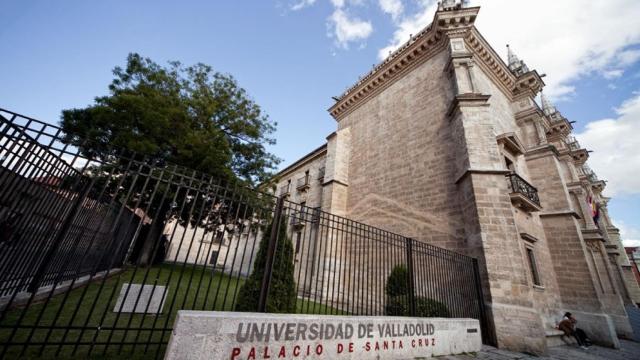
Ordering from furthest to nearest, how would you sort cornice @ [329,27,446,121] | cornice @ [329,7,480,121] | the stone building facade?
cornice @ [329,27,446,121]
cornice @ [329,7,480,121]
the stone building facade

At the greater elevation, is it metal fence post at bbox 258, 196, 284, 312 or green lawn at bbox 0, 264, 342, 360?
metal fence post at bbox 258, 196, 284, 312

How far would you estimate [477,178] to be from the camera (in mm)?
8734

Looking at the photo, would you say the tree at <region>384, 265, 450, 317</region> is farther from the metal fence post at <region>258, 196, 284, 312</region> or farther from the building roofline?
the building roofline

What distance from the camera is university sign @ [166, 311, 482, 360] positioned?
2.99 m

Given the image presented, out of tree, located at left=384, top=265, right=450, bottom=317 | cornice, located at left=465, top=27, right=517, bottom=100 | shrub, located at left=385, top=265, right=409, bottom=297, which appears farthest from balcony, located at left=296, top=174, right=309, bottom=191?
cornice, located at left=465, top=27, right=517, bottom=100

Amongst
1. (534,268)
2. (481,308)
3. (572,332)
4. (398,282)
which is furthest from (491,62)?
(398,282)

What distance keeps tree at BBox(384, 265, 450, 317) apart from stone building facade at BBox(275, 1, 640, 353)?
6.15 feet

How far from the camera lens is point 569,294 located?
1144 cm

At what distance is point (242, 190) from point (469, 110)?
9630mm

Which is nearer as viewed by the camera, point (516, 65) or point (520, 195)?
point (520, 195)

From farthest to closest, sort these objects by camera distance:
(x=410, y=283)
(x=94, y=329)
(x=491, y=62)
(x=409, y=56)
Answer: (x=409, y=56)
(x=491, y=62)
(x=410, y=283)
(x=94, y=329)

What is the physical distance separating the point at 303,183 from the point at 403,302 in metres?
13.4

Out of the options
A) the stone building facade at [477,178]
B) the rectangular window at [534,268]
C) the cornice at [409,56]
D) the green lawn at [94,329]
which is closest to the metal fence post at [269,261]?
the green lawn at [94,329]

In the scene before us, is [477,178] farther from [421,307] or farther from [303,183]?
[303,183]
